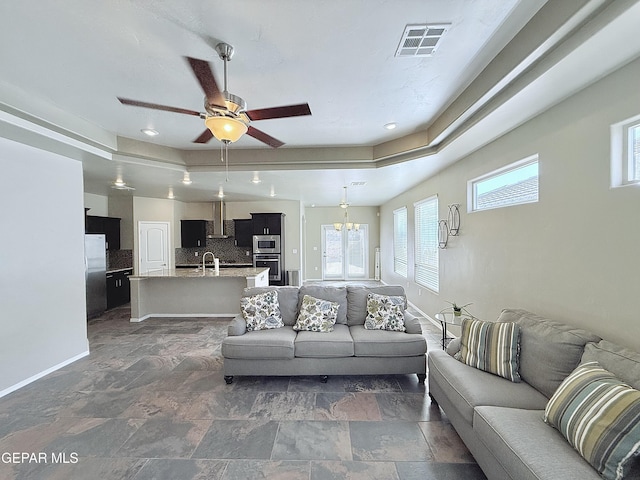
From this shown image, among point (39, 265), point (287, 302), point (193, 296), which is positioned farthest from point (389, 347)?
point (193, 296)

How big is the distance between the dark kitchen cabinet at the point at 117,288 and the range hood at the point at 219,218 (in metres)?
2.21

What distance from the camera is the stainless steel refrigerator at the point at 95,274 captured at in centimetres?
534

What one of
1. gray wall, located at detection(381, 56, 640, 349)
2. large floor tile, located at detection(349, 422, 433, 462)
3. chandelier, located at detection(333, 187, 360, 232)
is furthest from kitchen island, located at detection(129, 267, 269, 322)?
gray wall, located at detection(381, 56, 640, 349)

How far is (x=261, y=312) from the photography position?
3.27m

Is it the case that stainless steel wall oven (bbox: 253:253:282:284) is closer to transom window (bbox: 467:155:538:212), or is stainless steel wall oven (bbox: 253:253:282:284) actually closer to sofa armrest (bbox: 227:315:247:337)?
sofa armrest (bbox: 227:315:247:337)

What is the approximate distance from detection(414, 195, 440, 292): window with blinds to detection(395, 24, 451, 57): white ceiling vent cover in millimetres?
3151

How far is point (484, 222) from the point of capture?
3.37 metres

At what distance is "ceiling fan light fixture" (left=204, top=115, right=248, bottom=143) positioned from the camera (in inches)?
72.4

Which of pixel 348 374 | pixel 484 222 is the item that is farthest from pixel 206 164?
pixel 484 222

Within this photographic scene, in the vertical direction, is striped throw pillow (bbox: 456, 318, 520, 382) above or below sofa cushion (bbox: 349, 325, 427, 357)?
above

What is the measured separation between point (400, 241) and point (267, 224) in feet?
11.9

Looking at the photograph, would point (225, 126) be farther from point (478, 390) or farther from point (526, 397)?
point (526, 397)

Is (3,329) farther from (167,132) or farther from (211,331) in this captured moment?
(167,132)

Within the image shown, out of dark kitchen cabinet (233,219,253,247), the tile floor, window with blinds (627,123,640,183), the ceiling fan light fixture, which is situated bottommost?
the tile floor
